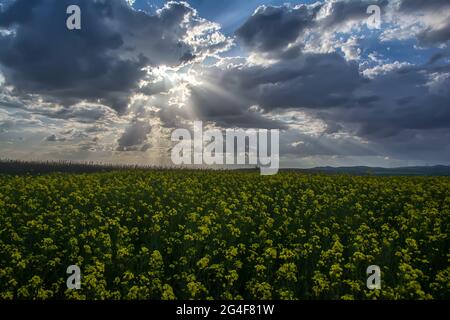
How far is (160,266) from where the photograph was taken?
10898mm

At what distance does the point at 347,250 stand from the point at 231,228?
372cm

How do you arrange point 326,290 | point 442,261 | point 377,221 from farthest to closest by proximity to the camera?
point 377,221 < point 442,261 < point 326,290

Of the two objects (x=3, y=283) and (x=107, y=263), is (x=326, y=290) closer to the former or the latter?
(x=107, y=263)

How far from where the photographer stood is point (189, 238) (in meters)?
12.3

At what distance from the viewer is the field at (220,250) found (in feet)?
33.1

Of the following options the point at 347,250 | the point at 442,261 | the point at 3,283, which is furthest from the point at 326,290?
the point at 3,283

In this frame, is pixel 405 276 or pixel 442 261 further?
pixel 442 261

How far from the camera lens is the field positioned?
10.1 meters

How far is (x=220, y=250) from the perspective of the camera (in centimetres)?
1290
